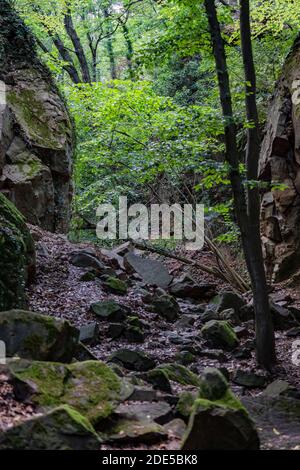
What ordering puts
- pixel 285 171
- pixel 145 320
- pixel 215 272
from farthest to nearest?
1. pixel 215 272
2. pixel 285 171
3. pixel 145 320

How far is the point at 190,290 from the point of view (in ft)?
37.1

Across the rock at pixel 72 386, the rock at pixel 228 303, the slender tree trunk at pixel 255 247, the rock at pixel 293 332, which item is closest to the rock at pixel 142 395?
the rock at pixel 72 386

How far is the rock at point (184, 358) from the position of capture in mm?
6820

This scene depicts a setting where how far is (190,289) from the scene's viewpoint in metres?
11.3

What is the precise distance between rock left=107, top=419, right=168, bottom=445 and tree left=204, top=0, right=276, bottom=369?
3952 mm

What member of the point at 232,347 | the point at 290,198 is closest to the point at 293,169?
the point at 290,198

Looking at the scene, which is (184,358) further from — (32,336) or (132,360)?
(32,336)

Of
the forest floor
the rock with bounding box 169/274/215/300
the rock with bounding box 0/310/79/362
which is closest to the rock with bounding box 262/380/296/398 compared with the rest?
the forest floor

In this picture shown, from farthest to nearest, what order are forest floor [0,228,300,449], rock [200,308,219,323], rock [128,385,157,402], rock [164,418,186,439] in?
rock [200,308,219,323], forest floor [0,228,300,449], rock [128,385,157,402], rock [164,418,186,439]

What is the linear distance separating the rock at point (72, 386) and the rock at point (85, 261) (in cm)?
549

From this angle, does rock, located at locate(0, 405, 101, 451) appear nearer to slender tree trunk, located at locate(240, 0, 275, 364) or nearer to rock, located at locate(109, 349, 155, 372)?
rock, located at locate(109, 349, 155, 372)

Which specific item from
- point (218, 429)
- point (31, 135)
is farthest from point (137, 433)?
point (31, 135)

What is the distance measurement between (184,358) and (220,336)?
3.82 feet

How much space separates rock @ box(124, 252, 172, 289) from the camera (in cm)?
1142
